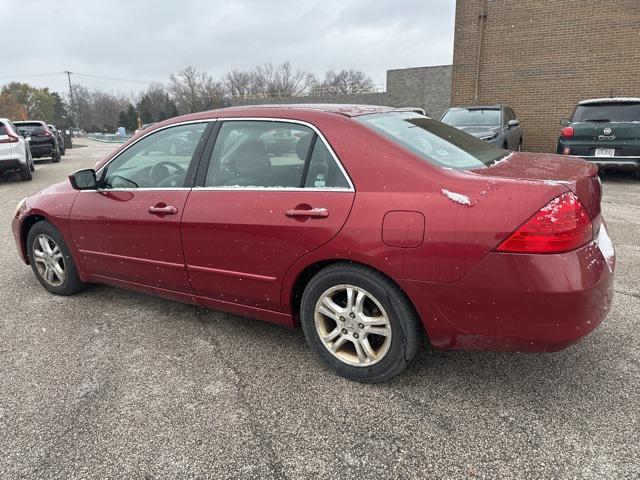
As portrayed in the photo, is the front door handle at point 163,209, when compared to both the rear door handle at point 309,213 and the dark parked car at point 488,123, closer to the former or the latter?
the rear door handle at point 309,213

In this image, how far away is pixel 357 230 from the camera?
8.16 feet

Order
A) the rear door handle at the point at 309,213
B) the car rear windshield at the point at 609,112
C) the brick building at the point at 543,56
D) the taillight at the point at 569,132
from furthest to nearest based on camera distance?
1. the brick building at the point at 543,56
2. the taillight at the point at 569,132
3. the car rear windshield at the point at 609,112
4. the rear door handle at the point at 309,213

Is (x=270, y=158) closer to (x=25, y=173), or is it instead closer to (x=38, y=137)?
(x=25, y=173)

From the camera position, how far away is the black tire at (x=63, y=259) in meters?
4.02

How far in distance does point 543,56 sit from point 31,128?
56.8 ft

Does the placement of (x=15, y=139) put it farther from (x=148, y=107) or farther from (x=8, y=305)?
(x=148, y=107)

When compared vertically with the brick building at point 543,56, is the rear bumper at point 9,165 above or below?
below

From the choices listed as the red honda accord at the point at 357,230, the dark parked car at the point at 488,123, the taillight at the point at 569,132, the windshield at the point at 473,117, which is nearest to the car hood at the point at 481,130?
the dark parked car at the point at 488,123

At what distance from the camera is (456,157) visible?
2.78 m

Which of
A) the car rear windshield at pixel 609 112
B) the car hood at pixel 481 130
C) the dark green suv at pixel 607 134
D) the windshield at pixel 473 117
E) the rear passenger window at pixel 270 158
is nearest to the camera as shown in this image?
the rear passenger window at pixel 270 158

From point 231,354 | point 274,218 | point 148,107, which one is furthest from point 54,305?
point 148,107

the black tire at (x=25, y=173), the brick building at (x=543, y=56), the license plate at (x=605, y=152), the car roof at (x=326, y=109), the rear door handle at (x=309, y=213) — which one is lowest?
the black tire at (x=25, y=173)

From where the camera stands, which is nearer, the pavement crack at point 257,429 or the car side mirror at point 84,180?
the pavement crack at point 257,429

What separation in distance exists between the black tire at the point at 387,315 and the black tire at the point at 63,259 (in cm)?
231
